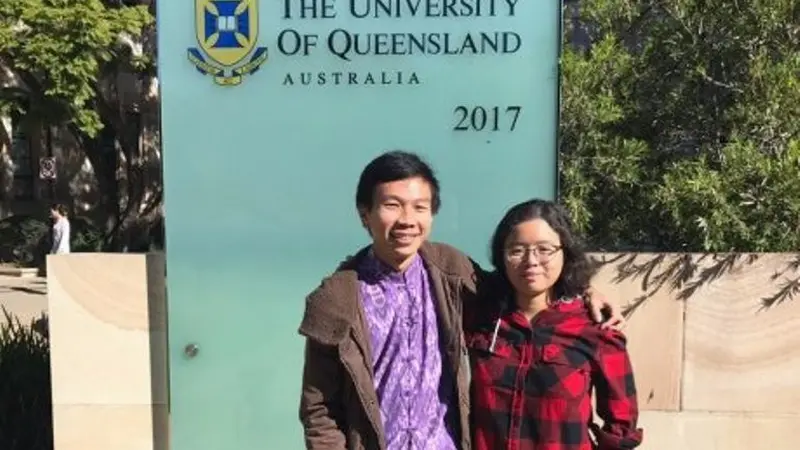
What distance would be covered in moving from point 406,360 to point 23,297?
1243cm

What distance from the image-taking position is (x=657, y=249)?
413 centimetres

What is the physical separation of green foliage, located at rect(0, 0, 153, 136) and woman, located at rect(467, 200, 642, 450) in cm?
1169

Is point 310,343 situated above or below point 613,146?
below

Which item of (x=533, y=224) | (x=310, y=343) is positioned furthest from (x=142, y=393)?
(x=533, y=224)

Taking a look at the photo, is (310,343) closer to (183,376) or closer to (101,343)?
(183,376)

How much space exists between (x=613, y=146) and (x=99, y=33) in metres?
10.5

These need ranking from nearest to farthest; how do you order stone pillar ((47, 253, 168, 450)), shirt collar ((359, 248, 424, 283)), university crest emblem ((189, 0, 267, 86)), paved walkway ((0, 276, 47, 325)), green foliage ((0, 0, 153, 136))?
1. shirt collar ((359, 248, 424, 283))
2. university crest emblem ((189, 0, 267, 86))
3. stone pillar ((47, 253, 168, 450))
4. paved walkway ((0, 276, 47, 325))
5. green foliage ((0, 0, 153, 136))

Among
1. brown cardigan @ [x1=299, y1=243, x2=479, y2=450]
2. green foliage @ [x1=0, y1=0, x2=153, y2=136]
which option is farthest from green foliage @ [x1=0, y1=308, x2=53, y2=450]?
green foliage @ [x1=0, y1=0, x2=153, y2=136]

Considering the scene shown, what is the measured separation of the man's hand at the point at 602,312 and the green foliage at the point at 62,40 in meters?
11.7

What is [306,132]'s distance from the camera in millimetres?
3646

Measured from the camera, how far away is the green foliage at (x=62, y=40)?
40.5ft

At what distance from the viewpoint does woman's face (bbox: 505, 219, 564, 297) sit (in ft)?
7.43

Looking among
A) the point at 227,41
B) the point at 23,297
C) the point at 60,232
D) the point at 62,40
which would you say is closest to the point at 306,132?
the point at 227,41

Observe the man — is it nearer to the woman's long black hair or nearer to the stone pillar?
the woman's long black hair
